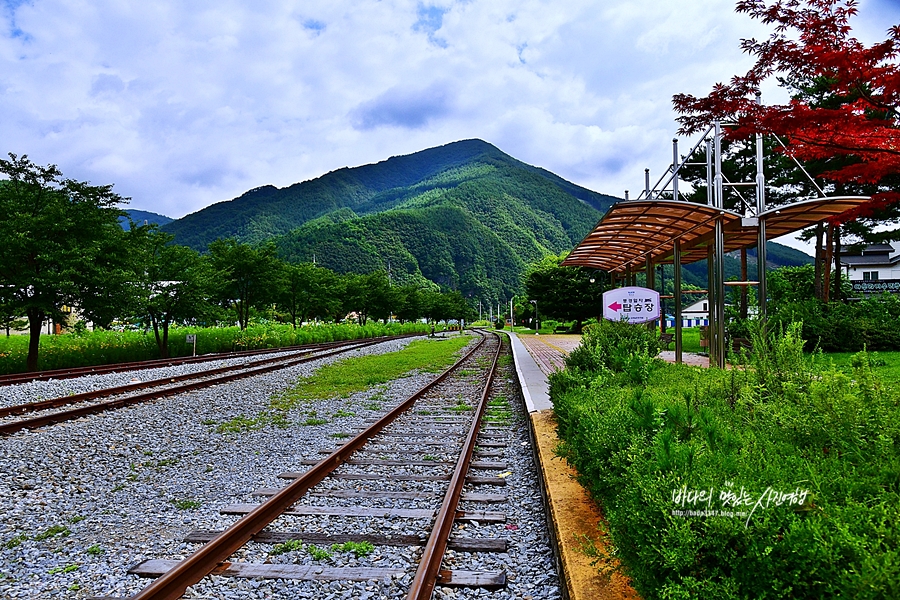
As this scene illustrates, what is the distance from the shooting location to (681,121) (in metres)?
11.5

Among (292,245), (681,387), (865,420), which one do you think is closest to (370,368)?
(681,387)

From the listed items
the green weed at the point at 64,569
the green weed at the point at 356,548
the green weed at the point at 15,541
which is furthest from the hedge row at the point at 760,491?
the green weed at the point at 15,541

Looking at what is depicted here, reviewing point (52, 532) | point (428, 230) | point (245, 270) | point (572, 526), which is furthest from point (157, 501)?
point (428, 230)

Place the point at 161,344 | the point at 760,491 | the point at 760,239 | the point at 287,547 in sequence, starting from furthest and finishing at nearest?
the point at 161,344 → the point at 760,239 → the point at 287,547 → the point at 760,491

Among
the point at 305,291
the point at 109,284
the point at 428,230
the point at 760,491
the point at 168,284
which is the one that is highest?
the point at 428,230

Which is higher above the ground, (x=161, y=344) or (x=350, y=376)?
(x=161, y=344)

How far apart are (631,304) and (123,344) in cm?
1837

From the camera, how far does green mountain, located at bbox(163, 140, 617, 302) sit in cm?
11831

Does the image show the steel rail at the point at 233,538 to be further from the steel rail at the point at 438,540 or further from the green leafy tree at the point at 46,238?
the green leafy tree at the point at 46,238

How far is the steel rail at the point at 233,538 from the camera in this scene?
346 centimetres

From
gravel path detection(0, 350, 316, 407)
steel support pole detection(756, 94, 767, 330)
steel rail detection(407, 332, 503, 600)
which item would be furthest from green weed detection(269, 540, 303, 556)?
steel support pole detection(756, 94, 767, 330)

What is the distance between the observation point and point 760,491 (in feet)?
8.05

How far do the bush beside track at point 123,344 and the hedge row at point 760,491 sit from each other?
19.5 metres

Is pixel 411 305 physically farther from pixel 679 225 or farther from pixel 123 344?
pixel 679 225
